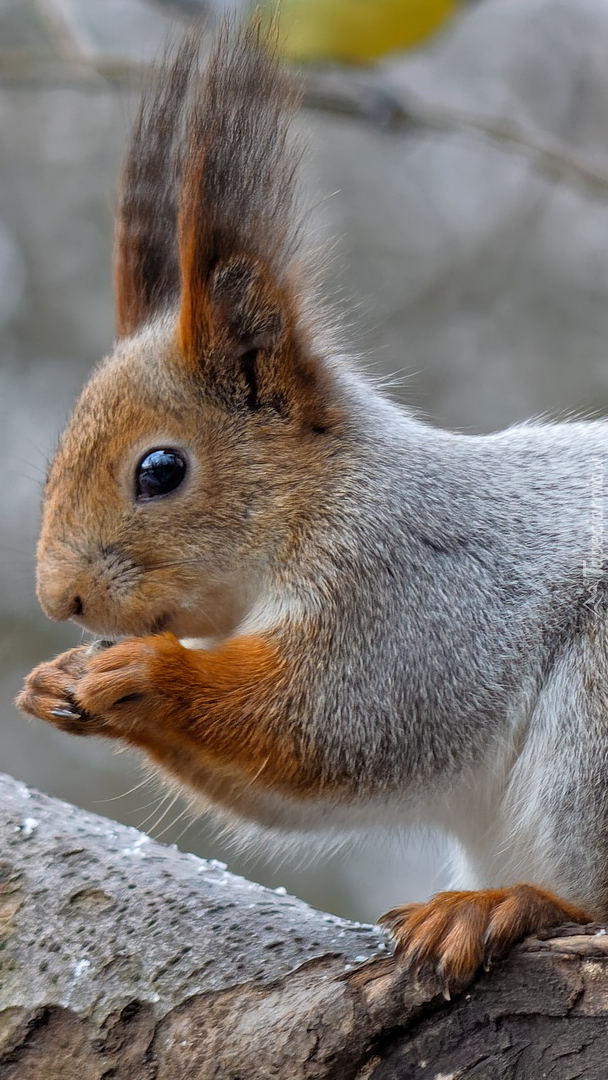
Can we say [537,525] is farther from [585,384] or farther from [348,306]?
[585,384]

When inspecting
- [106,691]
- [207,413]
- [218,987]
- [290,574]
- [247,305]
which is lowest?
[218,987]

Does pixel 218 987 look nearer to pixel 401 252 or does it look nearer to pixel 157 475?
pixel 157 475

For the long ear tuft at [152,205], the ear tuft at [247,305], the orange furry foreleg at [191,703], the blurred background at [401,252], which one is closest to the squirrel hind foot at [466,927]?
the orange furry foreleg at [191,703]

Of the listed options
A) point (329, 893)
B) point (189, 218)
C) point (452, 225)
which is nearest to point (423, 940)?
point (189, 218)

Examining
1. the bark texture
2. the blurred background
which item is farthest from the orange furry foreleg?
the blurred background

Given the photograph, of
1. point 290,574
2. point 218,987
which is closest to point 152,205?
point 290,574

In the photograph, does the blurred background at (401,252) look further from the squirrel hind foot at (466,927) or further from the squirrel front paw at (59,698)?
the squirrel hind foot at (466,927)

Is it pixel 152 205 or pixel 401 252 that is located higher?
pixel 401 252
